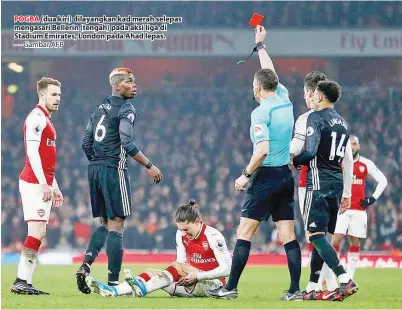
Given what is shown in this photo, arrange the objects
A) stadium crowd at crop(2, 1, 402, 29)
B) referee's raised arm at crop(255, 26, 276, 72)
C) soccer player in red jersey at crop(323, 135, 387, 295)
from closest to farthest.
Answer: referee's raised arm at crop(255, 26, 276, 72), soccer player in red jersey at crop(323, 135, 387, 295), stadium crowd at crop(2, 1, 402, 29)

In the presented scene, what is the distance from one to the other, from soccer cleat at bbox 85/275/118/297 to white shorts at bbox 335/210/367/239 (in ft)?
16.2

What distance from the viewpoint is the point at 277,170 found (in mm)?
9336

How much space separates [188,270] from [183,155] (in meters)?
18.3

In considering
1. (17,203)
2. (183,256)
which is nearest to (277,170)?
(183,256)

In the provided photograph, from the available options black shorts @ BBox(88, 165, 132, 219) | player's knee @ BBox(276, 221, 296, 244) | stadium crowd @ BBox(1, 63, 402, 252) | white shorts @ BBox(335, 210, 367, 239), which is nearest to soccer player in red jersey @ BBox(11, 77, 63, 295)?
black shorts @ BBox(88, 165, 132, 219)

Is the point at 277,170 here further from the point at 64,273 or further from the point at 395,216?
the point at 395,216

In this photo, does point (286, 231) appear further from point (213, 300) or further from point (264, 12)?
point (264, 12)

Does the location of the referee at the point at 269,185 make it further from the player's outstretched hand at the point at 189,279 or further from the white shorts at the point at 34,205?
the white shorts at the point at 34,205

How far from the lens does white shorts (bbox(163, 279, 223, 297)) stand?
380 inches

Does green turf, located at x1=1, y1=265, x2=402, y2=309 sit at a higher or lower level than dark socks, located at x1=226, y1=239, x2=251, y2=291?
lower

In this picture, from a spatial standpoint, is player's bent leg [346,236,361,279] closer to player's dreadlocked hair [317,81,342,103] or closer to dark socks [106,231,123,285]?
dark socks [106,231,123,285]

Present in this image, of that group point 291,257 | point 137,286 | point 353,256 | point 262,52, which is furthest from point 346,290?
point 353,256

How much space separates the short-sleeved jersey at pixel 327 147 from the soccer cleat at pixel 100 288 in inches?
83.8

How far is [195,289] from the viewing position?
31.9 ft
